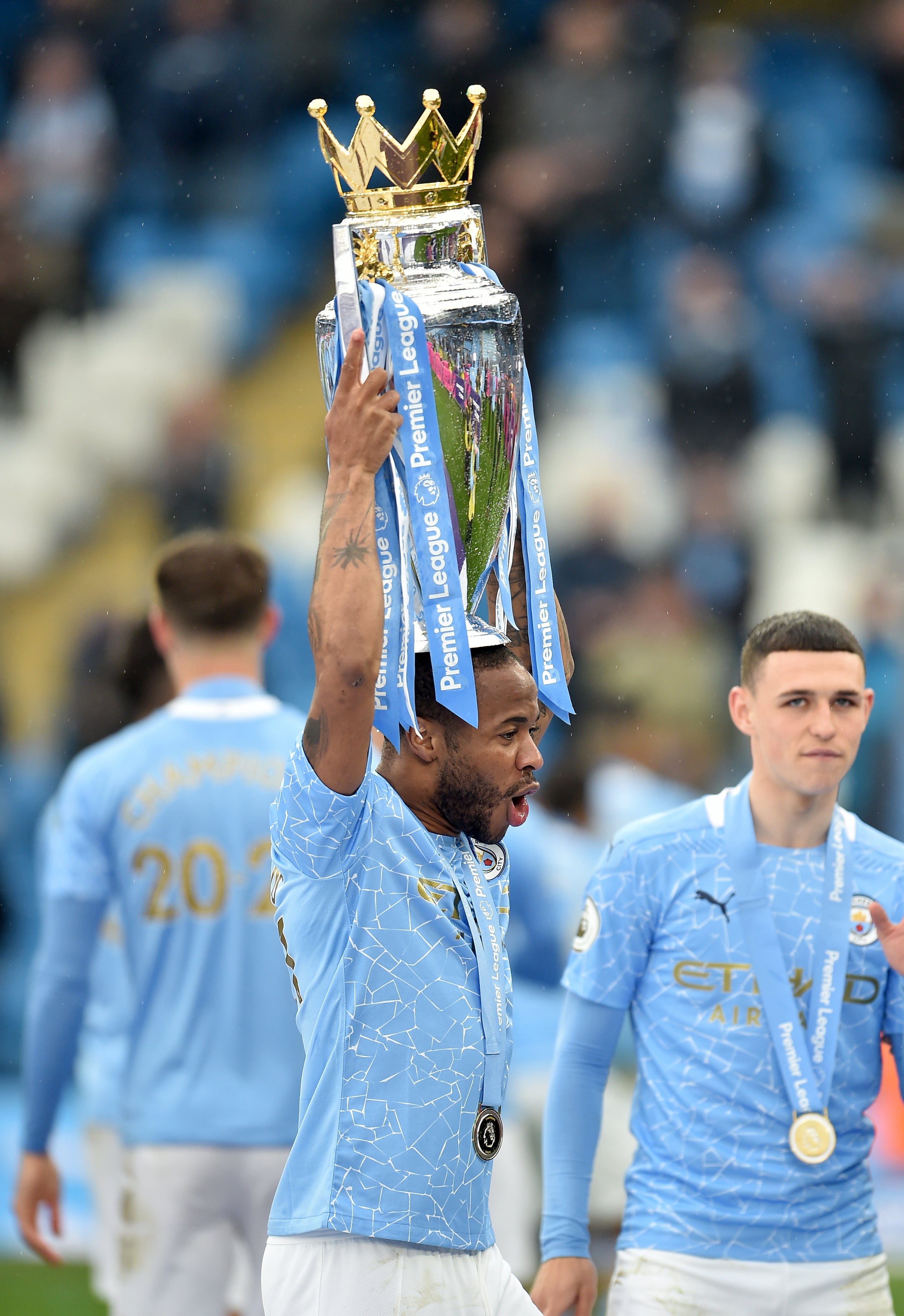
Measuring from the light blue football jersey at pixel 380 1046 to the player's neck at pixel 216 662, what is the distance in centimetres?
165

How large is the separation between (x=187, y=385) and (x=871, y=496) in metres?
3.43

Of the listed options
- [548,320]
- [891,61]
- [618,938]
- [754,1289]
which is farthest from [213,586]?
[891,61]

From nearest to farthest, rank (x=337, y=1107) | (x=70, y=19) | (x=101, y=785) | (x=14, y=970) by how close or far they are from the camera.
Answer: (x=337, y=1107) < (x=101, y=785) < (x=14, y=970) < (x=70, y=19)

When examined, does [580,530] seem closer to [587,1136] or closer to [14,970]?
[14,970]

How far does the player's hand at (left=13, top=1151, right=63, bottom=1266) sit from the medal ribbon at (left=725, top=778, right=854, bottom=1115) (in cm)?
175

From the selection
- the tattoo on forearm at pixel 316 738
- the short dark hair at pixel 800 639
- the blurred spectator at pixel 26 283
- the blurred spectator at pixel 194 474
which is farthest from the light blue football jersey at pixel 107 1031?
Answer: the blurred spectator at pixel 26 283

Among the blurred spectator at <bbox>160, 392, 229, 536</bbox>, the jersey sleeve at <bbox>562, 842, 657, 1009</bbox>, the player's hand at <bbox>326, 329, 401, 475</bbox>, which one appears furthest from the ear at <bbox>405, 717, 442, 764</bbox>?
the blurred spectator at <bbox>160, 392, 229, 536</bbox>

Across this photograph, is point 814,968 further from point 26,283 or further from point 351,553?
point 26,283

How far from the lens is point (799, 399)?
843 cm

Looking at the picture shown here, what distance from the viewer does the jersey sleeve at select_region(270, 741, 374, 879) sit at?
2.19 metres

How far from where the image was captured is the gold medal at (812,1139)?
10.1 feet

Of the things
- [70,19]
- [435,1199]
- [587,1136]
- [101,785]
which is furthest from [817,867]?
[70,19]

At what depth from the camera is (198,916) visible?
3.88 metres

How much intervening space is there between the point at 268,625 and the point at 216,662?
173mm
